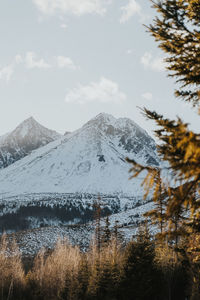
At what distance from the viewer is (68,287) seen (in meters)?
30.6

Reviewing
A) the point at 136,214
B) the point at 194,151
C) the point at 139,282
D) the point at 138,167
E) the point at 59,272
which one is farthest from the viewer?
the point at 136,214

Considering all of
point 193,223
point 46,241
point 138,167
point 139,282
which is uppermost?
point 138,167

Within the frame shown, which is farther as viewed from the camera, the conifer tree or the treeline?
the treeline

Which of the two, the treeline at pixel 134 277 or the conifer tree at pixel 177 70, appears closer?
the conifer tree at pixel 177 70

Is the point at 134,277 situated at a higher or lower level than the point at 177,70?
lower

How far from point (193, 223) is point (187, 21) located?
5.36 m

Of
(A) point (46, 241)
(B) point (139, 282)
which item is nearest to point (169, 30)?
(B) point (139, 282)

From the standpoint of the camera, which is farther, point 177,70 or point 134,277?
point 134,277

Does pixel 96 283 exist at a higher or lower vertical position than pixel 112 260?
lower

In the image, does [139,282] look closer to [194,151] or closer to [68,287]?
[68,287]

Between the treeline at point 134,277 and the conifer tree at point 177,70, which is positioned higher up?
the conifer tree at point 177,70

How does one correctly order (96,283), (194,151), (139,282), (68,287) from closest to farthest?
(194,151)
(139,282)
(96,283)
(68,287)

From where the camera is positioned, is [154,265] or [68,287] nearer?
[154,265]

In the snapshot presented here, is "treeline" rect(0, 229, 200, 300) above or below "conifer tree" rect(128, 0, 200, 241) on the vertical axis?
below
